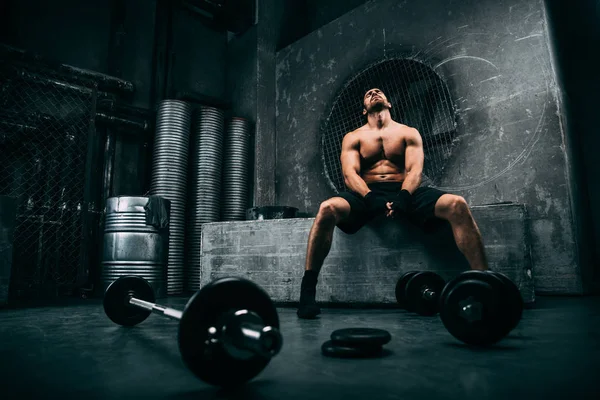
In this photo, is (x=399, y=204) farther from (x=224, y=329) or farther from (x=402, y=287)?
(x=224, y=329)

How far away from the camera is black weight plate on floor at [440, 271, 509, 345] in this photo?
4.21ft

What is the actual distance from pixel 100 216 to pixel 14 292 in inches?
48.2

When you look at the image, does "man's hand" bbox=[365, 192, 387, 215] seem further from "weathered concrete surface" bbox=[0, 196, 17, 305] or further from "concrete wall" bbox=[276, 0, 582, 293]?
"weathered concrete surface" bbox=[0, 196, 17, 305]

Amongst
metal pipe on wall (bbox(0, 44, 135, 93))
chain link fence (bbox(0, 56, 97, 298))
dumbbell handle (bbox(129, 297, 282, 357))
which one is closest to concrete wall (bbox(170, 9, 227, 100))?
metal pipe on wall (bbox(0, 44, 135, 93))

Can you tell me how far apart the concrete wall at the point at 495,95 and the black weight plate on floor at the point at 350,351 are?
2.66 m

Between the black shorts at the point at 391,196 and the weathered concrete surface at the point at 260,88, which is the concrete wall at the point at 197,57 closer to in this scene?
the weathered concrete surface at the point at 260,88

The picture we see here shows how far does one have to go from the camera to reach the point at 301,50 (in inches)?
214

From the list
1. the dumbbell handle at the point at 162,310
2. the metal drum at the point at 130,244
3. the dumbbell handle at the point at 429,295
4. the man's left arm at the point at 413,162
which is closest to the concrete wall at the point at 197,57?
the metal drum at the point at 130,244

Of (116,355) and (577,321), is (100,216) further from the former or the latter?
(577,321)

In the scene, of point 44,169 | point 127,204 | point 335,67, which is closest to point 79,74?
point 44,169

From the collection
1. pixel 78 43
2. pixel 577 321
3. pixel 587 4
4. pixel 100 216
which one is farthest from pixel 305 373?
pixel 78 43

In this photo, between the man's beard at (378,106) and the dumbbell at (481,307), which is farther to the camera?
the man's beard at (378,106)

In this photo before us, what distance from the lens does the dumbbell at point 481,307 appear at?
1.28 metres

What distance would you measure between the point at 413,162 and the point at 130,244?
294cm
